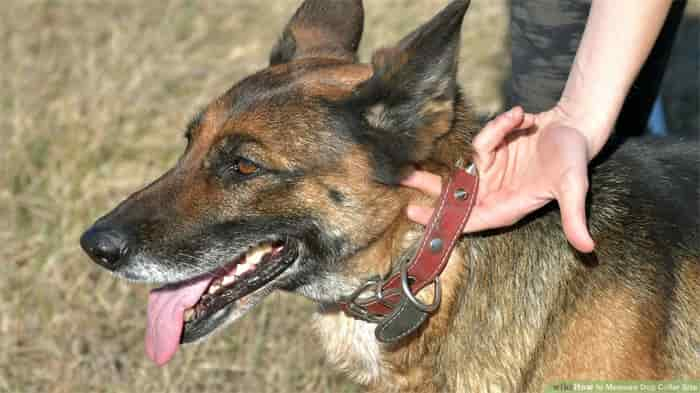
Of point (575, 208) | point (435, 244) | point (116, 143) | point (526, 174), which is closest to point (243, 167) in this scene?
point (435, 244)

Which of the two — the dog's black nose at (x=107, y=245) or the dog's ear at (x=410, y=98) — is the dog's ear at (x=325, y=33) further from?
the dog's black nose at (x=107, y=245)

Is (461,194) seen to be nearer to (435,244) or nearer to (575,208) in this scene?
(435,244)

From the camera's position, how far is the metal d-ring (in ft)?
10.6

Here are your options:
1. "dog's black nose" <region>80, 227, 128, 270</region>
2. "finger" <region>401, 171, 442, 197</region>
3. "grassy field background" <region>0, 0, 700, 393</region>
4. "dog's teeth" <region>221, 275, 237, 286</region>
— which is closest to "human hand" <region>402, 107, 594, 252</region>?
"finger" <region>401, 171, 442, 197</region>

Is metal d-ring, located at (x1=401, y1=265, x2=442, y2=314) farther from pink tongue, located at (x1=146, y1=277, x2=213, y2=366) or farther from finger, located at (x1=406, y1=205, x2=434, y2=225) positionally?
pink tongue, located at (x1=146, y1=277, x2=213, y2=366)

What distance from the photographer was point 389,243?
133 inches

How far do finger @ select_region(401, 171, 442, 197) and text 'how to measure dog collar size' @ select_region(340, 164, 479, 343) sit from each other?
37 millimetres

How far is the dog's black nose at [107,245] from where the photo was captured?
321cm

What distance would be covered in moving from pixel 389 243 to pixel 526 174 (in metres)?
0.56

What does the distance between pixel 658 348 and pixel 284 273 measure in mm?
1405

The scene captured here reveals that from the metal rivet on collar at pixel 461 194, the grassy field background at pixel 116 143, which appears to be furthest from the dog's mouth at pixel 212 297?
the grassy field background at pixel 116 143

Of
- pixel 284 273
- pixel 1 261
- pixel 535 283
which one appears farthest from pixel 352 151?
pixel 1 261

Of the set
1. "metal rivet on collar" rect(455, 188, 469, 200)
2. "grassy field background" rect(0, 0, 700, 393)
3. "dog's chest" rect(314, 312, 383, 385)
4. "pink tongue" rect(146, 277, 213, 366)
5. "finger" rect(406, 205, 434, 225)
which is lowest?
"grassy field background" rect(0, 0, 700, 393)

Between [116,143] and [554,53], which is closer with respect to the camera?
[554,53]
